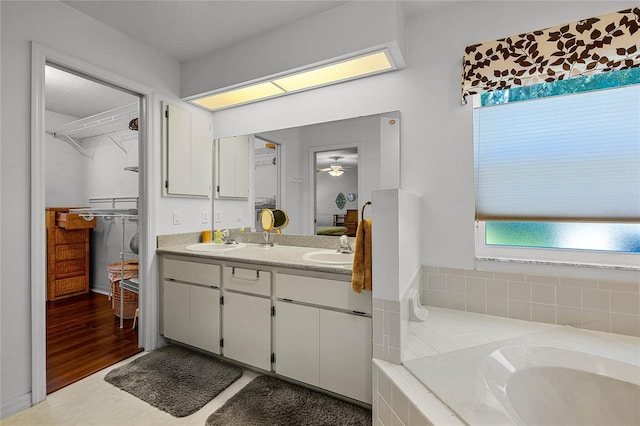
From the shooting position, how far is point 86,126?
3699 millimetres

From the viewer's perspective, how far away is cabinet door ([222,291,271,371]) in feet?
6.22

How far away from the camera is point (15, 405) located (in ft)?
5.23

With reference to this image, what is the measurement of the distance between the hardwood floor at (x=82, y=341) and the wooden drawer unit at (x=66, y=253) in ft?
0.85

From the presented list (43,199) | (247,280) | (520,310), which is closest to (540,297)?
(520,310)

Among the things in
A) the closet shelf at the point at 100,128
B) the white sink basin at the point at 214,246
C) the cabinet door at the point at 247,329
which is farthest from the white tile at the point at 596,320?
the closet shelf at the point at 100,128

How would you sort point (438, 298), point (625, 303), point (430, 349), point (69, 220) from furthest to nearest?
point (69, 220)
point (438, 298)
point (625, 303)
point (430, 349)

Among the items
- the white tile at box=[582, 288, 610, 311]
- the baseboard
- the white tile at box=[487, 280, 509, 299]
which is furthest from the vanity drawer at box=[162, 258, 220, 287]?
the white tile at box=[582, 288, 610, 311]

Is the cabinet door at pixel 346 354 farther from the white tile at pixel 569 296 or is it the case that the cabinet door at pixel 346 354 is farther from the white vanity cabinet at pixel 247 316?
the white tile at pixel 569 296

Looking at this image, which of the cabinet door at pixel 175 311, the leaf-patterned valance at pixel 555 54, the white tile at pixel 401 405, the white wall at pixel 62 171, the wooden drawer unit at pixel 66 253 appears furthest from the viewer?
the white wall at pixel 62 171

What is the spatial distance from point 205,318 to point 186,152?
4.80 ft

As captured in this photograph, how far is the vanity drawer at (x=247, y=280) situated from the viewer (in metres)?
1.89

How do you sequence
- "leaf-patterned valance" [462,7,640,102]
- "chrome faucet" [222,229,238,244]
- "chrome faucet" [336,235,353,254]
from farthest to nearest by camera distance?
"chrome faucet" [222,229,238,244]
"chrome faucet" [336,235,353,254]
"leaf-patterned valance" [462,7,640,102]

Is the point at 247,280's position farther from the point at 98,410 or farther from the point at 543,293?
the point at 543,293

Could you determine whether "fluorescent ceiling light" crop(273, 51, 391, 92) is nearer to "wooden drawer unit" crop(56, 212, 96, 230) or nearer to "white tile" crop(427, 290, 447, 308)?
"white tile" crop(427, 290, 447, 308)
